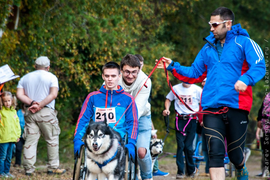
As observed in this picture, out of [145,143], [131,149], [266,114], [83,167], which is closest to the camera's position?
[83,167]

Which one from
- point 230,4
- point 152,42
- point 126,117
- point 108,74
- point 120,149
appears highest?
point 230,4

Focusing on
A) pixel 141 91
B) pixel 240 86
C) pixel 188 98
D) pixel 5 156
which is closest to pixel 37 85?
pixel 5 156

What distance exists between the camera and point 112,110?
5.16 m

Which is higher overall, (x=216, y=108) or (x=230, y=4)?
(x=230, y=4)

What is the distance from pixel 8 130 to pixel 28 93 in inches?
34.4

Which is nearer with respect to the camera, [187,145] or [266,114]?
[266,114]

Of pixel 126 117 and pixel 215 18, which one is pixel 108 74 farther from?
pixel 215 18

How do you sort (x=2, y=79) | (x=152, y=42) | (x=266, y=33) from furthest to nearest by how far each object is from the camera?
(x=266, y=33), (x=152, y=42), (x=2, y=79)

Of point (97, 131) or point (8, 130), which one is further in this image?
point (8, 130)

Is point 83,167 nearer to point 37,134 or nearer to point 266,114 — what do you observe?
point 37,134

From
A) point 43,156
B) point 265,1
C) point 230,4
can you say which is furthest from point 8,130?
point 265,1

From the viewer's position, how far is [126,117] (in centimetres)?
525

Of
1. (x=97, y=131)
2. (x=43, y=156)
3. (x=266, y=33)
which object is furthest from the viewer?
(x=266, y=33)

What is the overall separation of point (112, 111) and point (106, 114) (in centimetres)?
8
